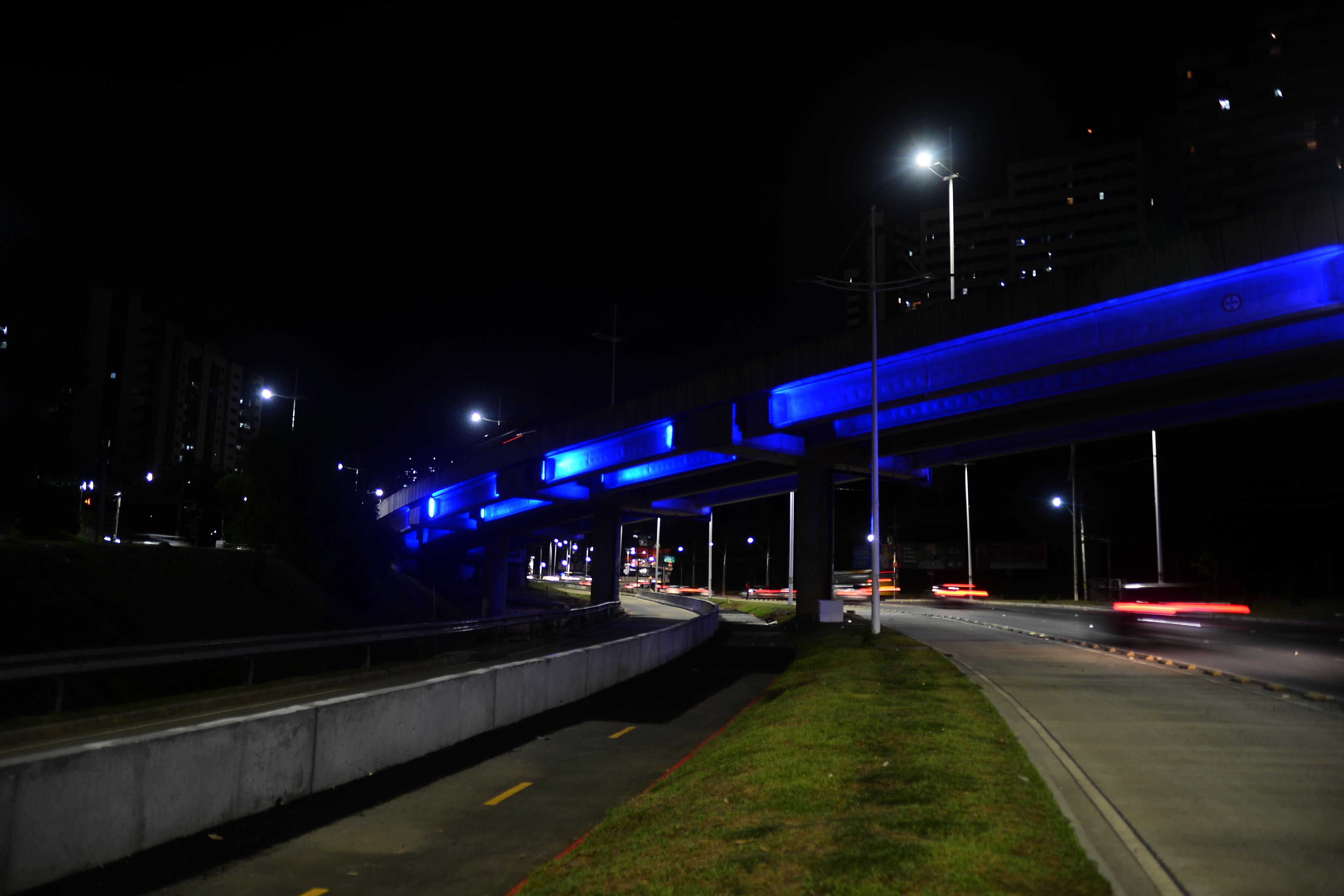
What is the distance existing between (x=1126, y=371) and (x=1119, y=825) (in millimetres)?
26153

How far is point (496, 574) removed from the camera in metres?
83.2

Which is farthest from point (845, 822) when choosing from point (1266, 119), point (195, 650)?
point (1266, 119)

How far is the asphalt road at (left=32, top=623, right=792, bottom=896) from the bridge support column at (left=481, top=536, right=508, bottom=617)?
66.4 m

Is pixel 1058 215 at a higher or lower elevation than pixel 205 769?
higher

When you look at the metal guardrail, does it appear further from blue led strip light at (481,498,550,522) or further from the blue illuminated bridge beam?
blue led strip light at (481,498,550,522)

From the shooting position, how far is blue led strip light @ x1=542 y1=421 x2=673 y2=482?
157 ft

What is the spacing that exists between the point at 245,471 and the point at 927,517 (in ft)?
287

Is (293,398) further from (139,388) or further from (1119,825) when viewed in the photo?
(139,388)

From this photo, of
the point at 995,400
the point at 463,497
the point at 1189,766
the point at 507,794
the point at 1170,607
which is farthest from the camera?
the point at 463,497

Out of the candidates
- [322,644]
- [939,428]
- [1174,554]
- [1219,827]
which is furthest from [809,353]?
[1174,554]

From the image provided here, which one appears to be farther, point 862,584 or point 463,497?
point 862,584

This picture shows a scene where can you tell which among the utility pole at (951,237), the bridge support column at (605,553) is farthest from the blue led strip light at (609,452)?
the utility pole at (951,237)

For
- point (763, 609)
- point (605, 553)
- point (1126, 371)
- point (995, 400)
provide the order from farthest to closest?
point (763, 609) → point (605, 553) → point (995, 400) → point (1126, 371)

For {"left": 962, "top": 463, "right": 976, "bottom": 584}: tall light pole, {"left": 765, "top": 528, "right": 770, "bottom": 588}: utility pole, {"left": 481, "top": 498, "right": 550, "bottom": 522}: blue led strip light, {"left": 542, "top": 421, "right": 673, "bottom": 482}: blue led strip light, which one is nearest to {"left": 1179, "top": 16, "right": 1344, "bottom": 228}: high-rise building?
{"left": 962, "top": 463, "right": 976, "bottom": 584}: tall light pole
